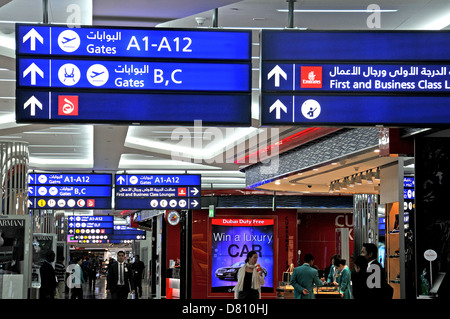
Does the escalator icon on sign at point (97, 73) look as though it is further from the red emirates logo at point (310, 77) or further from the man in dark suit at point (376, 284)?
the man in dark suit at point (376, 284)

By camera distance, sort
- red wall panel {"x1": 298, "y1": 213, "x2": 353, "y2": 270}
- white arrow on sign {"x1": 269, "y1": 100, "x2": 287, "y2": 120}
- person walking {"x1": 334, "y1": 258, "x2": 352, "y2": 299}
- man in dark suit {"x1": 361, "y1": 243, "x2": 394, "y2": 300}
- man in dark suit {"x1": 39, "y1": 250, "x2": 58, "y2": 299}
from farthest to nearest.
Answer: red wall panel {"x1": 298, "y1": 213, "x2": 353, "y2": 270}, man in dark suit {"x1": 39, "y1": 250, "x2": 58, "y2": 299}, person walking {"x1": 334, "y1": 258, "x2": 352, "y2": 299}, man in dark suit {"x1": 361, "y1": 243, "x2": 394, "y2": 300}, white arrow on sign {"x1": 269, "y1": 100, "x2": 287, "y2": 120}

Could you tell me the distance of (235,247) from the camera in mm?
23281

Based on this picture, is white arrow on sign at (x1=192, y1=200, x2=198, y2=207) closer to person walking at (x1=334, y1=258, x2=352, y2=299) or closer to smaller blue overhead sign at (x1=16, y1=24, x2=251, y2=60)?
person walking at (x1=334, y1=258, x2=352, y2=299)

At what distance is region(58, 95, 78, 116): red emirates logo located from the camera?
216 inches

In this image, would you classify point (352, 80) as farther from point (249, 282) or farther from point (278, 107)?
point (249, 282)

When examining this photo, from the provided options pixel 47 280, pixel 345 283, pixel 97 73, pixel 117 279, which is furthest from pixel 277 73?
pixel 117 279

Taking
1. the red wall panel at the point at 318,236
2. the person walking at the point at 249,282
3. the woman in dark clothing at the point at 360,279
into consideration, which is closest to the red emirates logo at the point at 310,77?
the woman in dark clothing at the point at 360,279

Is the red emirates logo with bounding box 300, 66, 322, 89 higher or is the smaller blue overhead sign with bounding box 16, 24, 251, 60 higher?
the smaller blue overhead sign with bounding box 16, 24, 251, 60

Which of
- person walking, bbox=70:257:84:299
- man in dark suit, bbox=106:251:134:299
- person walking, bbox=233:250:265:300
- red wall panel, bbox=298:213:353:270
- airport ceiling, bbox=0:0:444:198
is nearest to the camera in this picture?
airport ceiling, bbox=0:0:444:198

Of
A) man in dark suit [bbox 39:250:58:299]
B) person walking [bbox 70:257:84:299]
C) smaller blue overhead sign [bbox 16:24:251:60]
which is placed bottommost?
person walking [bbox 70:257:84:299]

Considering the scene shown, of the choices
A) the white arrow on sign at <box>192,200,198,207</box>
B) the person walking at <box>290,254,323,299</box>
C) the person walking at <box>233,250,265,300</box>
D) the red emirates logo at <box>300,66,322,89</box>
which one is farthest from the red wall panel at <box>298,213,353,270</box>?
the red emirates logo at <box>300,66,322,89</box>

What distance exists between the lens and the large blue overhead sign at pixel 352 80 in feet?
18.3

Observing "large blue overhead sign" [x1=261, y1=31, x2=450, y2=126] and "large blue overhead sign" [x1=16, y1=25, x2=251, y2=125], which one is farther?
"large blue overhead sign" [x1=261, y1=31, x2=450, y2=126]
